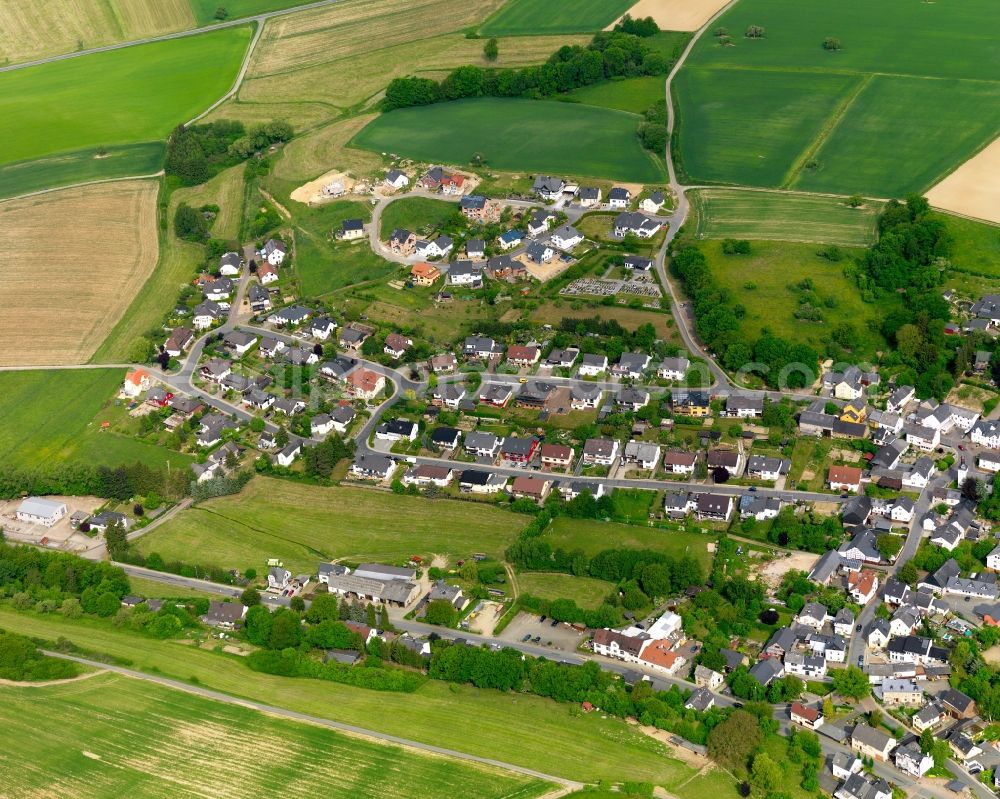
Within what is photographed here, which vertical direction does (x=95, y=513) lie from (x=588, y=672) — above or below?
above

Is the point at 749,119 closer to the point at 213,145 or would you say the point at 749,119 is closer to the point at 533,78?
the point at 533,78

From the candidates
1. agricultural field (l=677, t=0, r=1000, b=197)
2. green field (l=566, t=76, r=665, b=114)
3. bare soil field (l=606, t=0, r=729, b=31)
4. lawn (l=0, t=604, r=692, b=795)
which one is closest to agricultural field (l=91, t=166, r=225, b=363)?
lawn (l=0, t=604, r=692, b=795)

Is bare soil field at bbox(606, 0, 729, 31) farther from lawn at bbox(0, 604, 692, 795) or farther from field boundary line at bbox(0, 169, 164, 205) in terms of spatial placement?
lawn at bbox(0, 604, 692, 795)

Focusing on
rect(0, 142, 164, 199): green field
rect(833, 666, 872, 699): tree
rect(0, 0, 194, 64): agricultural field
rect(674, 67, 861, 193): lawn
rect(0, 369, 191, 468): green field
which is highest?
rect(0, 0, 194, 64): agricultural field

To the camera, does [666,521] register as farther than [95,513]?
No

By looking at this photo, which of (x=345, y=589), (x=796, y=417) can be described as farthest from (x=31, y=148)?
(x=796, y=417)

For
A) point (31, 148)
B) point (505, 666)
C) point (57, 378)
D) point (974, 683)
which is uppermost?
point (31, 148)

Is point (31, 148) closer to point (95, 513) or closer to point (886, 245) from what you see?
point (95, 513)
